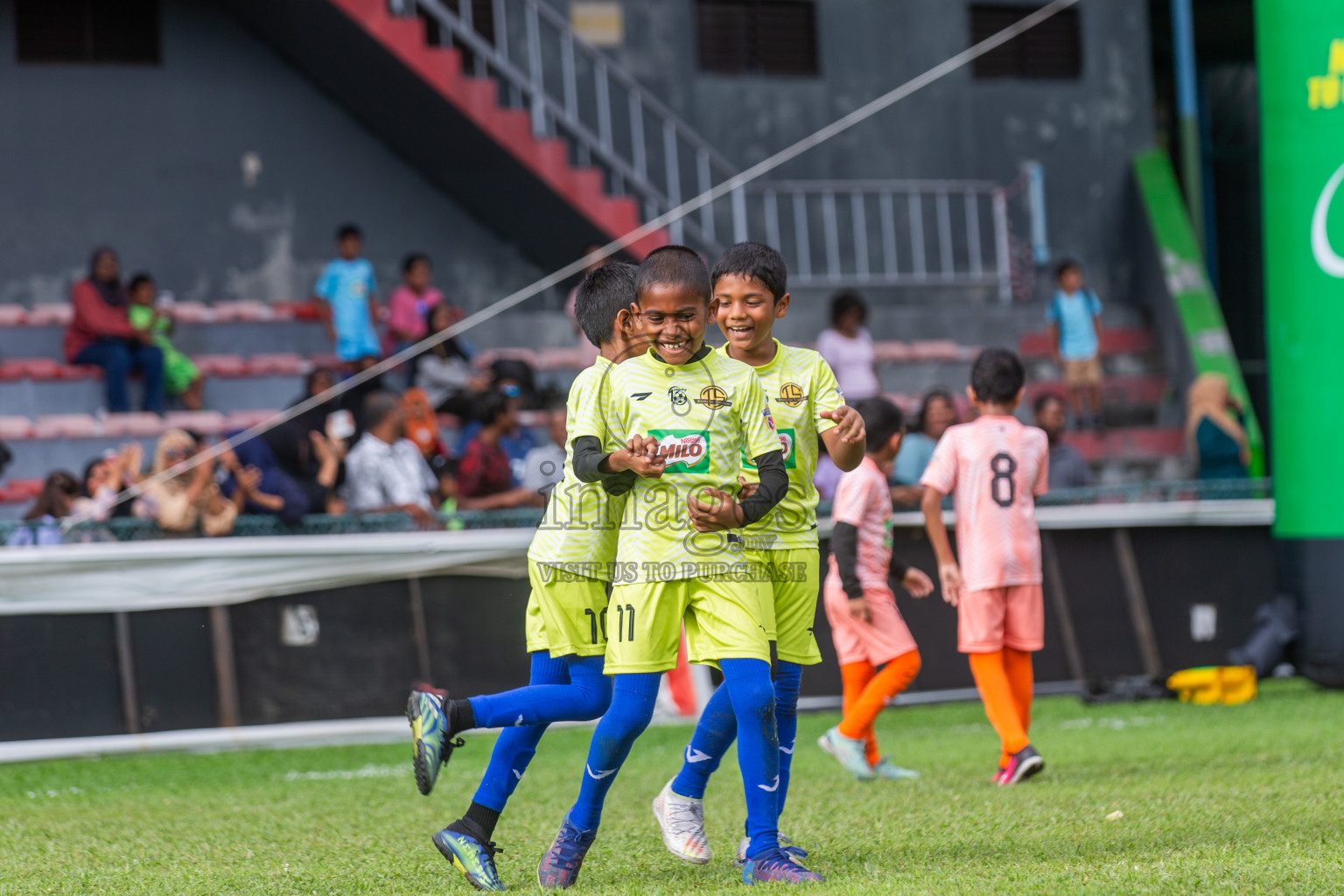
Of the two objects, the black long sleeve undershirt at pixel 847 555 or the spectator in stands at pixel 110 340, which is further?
the spectator in stands at pixel 110 340

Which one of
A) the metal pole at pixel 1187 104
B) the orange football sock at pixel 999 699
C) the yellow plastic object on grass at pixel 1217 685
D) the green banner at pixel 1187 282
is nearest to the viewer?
the orange football sock at pixel 999 699

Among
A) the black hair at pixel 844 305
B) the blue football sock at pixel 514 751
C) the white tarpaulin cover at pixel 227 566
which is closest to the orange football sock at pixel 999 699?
the blue football sock at pixel 514 751

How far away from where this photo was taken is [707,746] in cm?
427

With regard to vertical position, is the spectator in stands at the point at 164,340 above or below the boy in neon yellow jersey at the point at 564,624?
above

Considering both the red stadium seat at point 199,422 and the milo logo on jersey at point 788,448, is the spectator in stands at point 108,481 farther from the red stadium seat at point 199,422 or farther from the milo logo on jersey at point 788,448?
the milo logo on jersey at point 788,448

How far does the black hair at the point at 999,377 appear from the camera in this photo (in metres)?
6.00

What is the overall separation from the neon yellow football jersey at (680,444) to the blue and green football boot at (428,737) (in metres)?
0.59

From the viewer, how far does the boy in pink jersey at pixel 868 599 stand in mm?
6062

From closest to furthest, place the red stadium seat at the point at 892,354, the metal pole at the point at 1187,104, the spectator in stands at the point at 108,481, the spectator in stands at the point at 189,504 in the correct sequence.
Answer: the spectator in stands at the point at 189,504, the spectator in stands at the point at 108,481, the red stadium seat at the point at 892,354, the metal pole at the point at 1187,104

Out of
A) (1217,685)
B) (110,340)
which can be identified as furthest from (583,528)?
(110,340)

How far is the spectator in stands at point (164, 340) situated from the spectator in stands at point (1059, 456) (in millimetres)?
6766

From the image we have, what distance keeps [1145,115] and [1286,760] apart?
13434 mm

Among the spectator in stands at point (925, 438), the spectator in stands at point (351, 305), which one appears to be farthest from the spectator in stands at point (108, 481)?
the spectator in stands at point (925, 438)

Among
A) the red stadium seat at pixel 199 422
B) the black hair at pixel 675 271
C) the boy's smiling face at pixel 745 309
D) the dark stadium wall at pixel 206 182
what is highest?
the dark stadium wall at pixel 206 182
